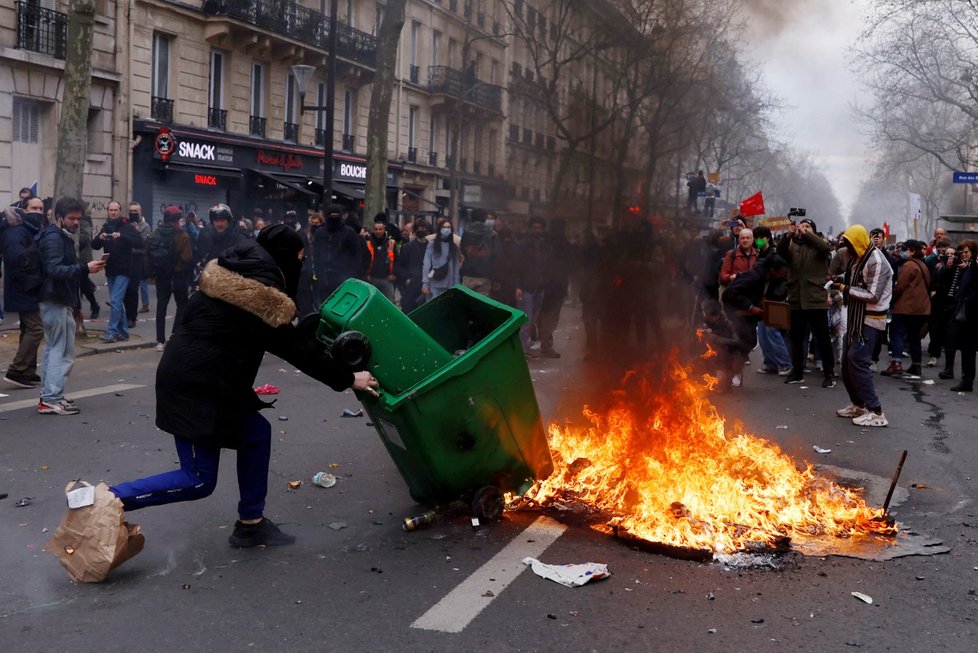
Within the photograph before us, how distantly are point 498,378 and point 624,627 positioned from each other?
1371 mm

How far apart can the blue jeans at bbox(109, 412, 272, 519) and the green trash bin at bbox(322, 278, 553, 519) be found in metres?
0.53

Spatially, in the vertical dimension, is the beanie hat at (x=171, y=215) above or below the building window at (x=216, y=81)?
below

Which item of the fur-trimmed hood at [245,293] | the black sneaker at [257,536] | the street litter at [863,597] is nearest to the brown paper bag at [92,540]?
the black sneaker at [257,536]

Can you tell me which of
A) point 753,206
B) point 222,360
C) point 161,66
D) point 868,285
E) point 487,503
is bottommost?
point 487,503

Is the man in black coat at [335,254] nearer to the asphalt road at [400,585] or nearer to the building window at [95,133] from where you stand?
the asphalt road at [400,585]

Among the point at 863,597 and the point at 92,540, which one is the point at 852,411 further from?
the point at 92,540

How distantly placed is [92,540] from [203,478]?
1.69 feet

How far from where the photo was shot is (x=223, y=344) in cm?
393

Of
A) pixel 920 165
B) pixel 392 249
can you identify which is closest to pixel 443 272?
pixel 392 249

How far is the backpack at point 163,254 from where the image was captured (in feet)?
35.1

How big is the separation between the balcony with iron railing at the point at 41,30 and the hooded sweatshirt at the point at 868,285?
1656 centimetres

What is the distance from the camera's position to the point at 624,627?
348cm

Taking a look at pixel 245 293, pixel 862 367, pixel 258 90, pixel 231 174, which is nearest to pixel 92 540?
pixel 245 293

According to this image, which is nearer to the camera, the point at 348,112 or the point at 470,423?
the point at 470,423
